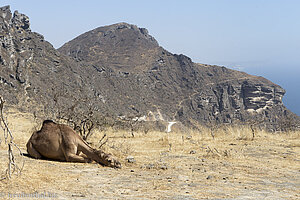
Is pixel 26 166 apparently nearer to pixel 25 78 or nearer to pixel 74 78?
pixel 25 78

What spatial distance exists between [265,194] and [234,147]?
6.30 meters

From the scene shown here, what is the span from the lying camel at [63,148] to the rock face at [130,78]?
41.7m

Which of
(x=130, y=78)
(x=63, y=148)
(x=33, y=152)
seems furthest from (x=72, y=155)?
(x=130, y=78)

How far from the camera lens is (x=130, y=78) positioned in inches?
4210

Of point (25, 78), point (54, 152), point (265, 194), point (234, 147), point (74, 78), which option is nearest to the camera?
point (265, 194)

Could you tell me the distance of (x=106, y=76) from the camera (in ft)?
326

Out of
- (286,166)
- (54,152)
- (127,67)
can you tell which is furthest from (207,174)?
(127,67)

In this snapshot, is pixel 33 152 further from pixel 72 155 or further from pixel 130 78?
pixel 130 78

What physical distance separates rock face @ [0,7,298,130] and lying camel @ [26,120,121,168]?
41736 mm

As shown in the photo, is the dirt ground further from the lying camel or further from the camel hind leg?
the camel hind leg

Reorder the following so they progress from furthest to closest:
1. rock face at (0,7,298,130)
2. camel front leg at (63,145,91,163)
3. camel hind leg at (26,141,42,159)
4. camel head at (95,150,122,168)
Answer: rock face at (0,7,298,130)
camel hind leg at (26,141,42,159)
camel front leg at (63,145,91,163)
camel head at (95,150,122,168)

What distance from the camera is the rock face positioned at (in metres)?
63.1

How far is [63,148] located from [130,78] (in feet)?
325

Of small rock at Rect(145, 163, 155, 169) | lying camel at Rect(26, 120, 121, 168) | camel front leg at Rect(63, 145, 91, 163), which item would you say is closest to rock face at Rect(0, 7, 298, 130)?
lying camel at Rect(26, 120, 121, 168)
